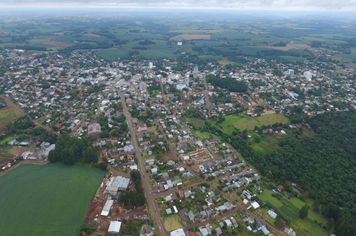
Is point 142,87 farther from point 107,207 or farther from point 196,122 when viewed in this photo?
point 107,207

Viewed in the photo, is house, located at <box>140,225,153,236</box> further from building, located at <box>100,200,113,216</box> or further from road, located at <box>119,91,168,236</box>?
building, located at <box>100,200,113,216</box>

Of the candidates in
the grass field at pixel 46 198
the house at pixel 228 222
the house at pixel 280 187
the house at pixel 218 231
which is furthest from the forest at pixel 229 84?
the grass field at pixel 46 198

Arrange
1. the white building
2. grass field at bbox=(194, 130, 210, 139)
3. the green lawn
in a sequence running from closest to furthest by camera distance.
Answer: the green lawn
grass field at bbox=(194, 130, 210, 139)
the white building

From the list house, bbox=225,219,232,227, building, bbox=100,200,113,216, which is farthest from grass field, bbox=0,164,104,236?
house, bbox=225,219,232,227

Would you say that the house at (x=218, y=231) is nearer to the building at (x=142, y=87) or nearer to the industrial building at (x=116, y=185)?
the industrial building at (x=116, y=185)

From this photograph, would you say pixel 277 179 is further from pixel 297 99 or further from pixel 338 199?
pixel 297 99
